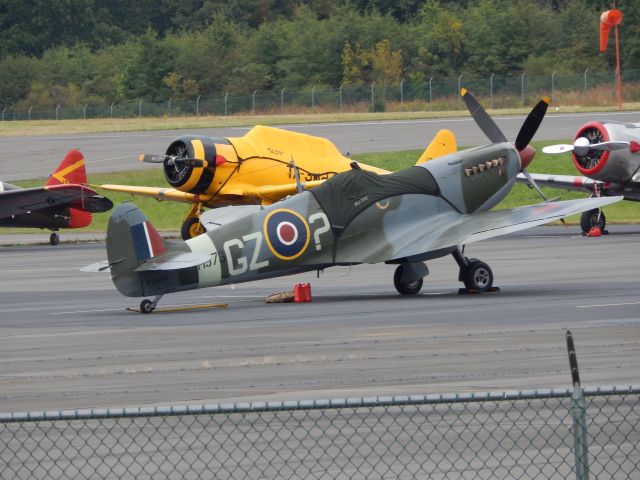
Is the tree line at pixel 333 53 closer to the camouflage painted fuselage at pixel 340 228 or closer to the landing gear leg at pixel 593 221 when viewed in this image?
the landing gear leg at pixel 593 221

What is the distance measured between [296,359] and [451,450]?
15.5 feet

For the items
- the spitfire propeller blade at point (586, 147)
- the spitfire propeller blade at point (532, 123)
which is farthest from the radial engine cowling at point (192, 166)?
the spitfire propeller blade at point (532, 123)

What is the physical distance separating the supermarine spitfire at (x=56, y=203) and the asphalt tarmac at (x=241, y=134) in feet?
41.8

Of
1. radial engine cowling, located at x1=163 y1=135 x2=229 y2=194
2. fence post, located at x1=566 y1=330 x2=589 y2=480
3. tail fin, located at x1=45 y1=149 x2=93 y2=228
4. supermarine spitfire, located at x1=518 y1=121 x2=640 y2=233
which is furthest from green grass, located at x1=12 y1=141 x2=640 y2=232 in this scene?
fence post, located at x1=566 y1=330 x2=589 y2=480

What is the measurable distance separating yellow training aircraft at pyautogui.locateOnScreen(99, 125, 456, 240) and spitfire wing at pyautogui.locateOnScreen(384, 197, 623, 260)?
1029 centimetres

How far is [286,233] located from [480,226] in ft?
10.4

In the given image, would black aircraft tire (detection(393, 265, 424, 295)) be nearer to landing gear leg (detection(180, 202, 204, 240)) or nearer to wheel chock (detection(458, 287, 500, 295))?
wheel chock (detection(458, 287, 500, 295))

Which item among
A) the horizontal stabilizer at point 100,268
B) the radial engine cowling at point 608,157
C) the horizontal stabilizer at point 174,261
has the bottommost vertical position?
the horizontal stabilizer at point 100,268

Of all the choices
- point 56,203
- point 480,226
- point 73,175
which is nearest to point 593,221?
point 480,226

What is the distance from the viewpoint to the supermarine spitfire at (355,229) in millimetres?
18297

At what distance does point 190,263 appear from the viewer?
58.6 ft

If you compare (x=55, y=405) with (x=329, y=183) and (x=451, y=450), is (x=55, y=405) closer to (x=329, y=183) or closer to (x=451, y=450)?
(x=451, y=450)

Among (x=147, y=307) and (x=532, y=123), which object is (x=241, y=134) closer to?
(x=532, y=123)

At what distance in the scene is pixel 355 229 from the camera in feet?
65.3
